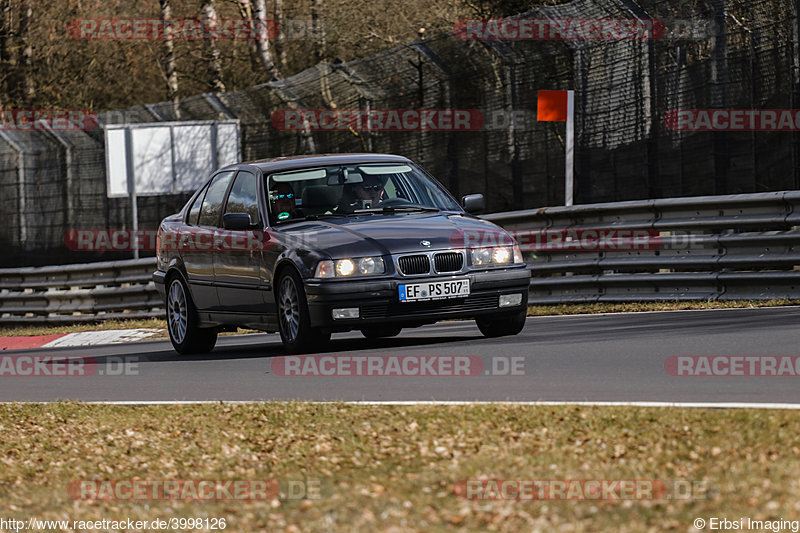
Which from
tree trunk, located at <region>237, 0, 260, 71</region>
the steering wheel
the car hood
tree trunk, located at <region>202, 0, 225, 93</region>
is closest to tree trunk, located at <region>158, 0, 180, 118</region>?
tree trunk, located at <region>202, 0, 225, 93</region>

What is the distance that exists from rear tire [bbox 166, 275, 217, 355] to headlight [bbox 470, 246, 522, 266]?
126 inches

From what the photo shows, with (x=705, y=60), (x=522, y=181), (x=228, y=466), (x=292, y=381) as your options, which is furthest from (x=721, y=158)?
(x=228, y=466)

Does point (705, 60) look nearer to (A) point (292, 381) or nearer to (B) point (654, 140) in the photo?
(B) point (654, 140)

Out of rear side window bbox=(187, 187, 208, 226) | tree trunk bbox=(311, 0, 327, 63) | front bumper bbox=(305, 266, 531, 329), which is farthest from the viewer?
tree trunk bbox=(311, 0, 327, 63)

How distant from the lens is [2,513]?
22.4ft

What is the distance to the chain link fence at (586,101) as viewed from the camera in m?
15.6

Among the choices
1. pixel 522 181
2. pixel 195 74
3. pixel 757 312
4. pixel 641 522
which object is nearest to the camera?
pixel 641 522

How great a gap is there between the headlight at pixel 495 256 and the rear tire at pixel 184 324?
320 centimetres

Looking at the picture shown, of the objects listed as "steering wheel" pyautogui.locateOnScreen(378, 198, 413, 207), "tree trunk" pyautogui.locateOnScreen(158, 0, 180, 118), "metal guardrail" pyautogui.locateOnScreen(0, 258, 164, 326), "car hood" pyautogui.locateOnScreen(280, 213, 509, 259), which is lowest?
"metal guardrail" pyautogui.locateOnScreen(0, 258, 164, 326)

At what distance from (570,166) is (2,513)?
11138mm

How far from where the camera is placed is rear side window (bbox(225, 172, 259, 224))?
495 inches

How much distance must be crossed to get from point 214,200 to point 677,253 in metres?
5.15


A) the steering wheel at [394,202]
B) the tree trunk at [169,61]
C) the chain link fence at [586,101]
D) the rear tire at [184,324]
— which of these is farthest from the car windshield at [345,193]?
the tree trunk at [169,61]

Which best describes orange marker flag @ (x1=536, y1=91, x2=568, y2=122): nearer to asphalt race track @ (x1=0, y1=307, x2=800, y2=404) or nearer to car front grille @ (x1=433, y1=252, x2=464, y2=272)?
asphalt race track @ (x1=0, y1=307, x2=800, y2=404)
